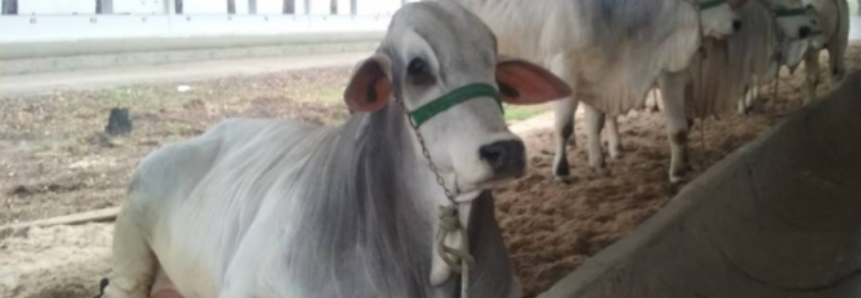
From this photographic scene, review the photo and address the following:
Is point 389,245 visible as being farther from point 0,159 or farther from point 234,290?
point 0,159

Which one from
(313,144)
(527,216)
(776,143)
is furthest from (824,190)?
(313,144)

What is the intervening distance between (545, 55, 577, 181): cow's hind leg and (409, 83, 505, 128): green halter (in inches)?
117

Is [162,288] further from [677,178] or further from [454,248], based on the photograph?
[677,178]

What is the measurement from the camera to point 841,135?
634 cm

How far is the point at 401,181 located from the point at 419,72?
0.24 m

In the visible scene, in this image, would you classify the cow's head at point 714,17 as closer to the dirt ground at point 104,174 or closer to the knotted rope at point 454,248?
the dirt ground at point 104,174

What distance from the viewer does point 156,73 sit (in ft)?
12.4

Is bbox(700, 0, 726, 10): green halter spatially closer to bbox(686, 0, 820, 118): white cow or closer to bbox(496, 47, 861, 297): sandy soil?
bbox(686, 0, 820, 118): white cow

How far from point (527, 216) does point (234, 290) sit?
7.60 ft

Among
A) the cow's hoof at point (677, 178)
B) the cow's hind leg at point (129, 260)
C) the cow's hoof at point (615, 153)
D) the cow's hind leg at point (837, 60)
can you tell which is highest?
the cow's hind leg at point (129, 260)

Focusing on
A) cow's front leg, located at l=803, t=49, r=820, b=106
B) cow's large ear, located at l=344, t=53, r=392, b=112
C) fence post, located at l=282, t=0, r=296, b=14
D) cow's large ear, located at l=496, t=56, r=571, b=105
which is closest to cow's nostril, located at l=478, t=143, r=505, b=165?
cow's large ear, located at l=344, t=53, r=392, b=112

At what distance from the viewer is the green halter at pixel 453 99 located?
2.27m

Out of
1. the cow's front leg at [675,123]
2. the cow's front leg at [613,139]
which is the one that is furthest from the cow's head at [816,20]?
the cow's front leg at [675,123]

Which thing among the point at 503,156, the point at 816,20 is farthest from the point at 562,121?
the point at 503,156
